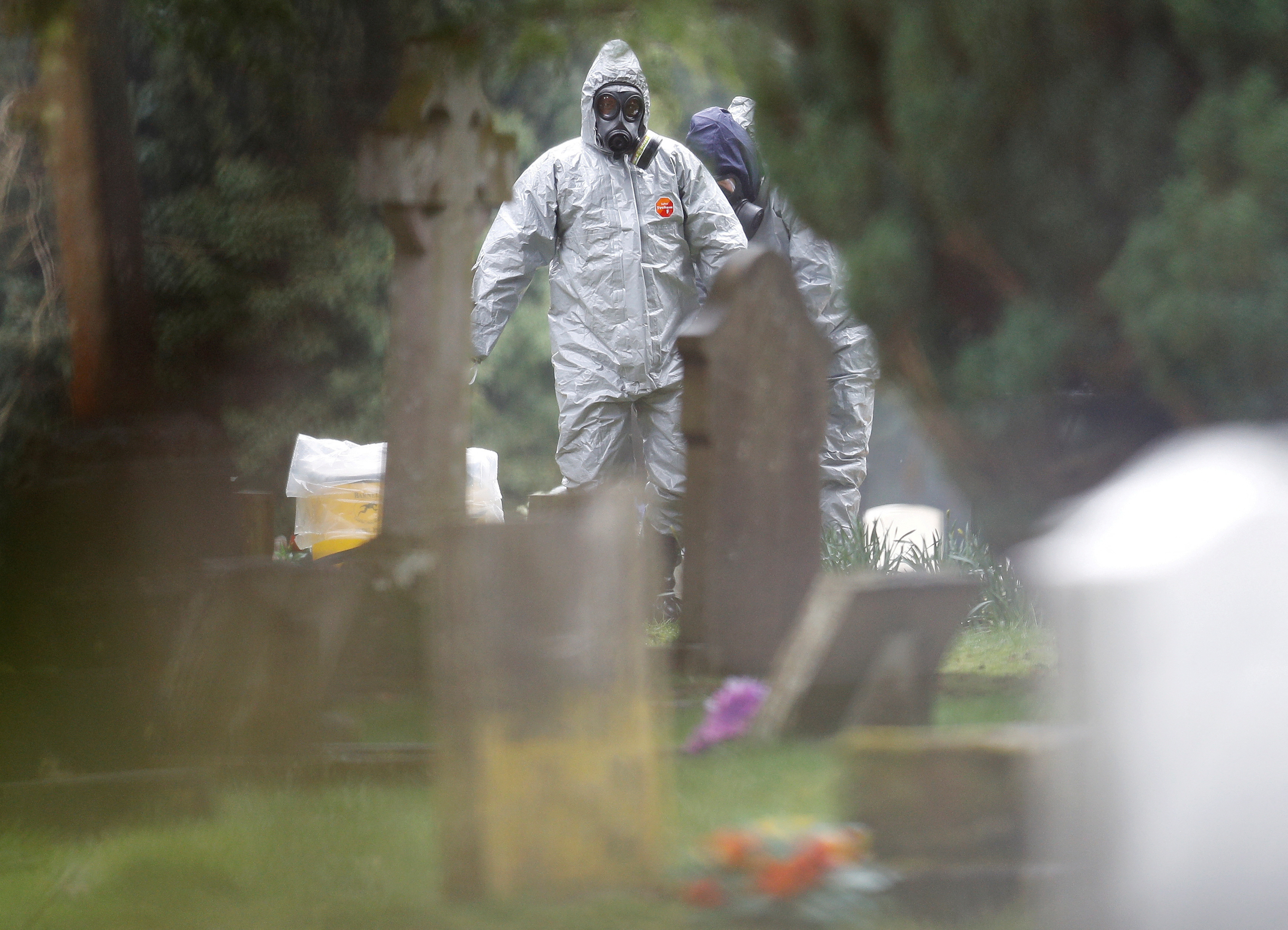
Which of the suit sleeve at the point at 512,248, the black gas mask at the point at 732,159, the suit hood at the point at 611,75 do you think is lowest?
the suit sleeve at the point at 512,248

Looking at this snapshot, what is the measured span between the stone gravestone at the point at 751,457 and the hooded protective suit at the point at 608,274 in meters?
2.44

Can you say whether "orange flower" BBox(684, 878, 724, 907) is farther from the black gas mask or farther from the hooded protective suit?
the black gas mask

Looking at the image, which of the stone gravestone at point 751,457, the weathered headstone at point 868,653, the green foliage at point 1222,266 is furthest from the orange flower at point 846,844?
the stone gravestone at point 751,457

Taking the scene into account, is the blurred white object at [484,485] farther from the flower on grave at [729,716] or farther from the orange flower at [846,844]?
the orange flower at [846,844]

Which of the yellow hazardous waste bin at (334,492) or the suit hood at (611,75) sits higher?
the suit hood at (611,75)

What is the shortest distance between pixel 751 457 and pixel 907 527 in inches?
233

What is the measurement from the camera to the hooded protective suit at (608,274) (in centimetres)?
649

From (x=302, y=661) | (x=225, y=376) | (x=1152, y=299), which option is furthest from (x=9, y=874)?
(x=225, y=376)

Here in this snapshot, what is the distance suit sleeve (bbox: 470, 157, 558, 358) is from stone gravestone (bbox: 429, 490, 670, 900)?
4.12 m

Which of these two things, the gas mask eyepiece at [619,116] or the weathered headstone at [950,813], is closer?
the weathered headstone at [950,813]

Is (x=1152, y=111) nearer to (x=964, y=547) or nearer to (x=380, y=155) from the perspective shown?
(x=380, y=155)

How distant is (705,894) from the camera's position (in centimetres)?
239

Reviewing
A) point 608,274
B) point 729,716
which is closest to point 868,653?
point 729,716

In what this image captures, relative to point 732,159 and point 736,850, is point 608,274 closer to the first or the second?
point 732,159
